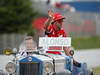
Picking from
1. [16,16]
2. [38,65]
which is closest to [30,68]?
[38,65]

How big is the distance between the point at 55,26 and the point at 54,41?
1.27 ft

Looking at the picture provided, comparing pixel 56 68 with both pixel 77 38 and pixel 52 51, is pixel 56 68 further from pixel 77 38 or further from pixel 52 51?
pixel 77 38

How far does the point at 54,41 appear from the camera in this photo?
14672mm

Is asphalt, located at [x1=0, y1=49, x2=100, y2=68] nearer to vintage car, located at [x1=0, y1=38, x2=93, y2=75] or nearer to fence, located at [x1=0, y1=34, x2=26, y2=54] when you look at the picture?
vintage car, located at [x1=0, y1=38, x2=93, y2=75]

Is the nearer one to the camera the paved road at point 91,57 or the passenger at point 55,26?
the passenger at point 55,26

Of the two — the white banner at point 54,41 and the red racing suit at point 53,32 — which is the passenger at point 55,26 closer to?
the red racing suit at point 53,32

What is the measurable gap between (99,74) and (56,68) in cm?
480

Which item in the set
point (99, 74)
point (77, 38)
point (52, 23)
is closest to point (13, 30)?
point (77, 38)

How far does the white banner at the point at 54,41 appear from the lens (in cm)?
1464

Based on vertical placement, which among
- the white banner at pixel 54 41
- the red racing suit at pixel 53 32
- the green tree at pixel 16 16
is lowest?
the white banner at pixel 54 41

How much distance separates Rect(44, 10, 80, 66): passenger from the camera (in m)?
14.6

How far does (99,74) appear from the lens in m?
18.3

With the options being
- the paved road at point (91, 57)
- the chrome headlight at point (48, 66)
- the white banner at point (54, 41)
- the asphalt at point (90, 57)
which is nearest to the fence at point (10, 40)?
the asphalt at point (90, 57)

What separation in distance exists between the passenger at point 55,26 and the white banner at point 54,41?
0.51 ft
